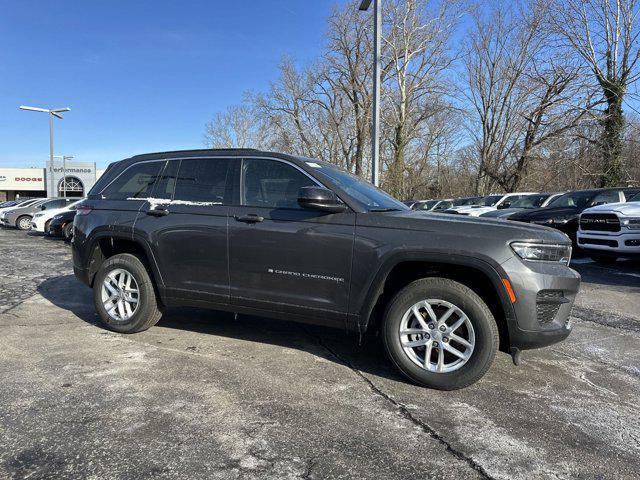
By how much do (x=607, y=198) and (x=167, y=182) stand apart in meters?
10.8

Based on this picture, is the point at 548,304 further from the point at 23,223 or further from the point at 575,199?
the point at 23,223

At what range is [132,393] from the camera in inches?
133

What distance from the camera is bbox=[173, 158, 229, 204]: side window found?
14.6 ft

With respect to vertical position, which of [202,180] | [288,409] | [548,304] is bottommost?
[288,409]

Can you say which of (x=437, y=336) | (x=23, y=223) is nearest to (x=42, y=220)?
(x=23, y=223)

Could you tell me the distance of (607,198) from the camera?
11.3 metres

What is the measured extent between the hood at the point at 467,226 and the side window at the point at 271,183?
697 mm

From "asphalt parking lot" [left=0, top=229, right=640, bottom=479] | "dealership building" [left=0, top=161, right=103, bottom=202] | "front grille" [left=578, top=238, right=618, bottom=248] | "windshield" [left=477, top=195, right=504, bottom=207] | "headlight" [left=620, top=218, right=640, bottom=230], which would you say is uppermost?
"dealership building" [left=0, top=161, right=103, bottom=202]

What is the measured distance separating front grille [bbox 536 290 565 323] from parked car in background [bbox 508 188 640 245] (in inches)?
338

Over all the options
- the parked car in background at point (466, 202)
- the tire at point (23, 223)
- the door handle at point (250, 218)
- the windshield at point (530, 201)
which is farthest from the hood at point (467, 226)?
the tire at point (23, 223)

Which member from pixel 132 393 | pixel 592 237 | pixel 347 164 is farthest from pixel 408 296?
pixel 347 164

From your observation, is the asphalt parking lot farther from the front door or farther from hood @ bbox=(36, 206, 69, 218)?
hood @ bbox=(36, 206, 69, 218)

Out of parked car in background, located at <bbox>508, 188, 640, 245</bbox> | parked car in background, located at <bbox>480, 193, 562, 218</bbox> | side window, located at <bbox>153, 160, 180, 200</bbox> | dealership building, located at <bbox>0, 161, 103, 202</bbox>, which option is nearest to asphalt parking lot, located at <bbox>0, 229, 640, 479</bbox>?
side window, located at <bbox>153, 160, 180, 200</bbox>

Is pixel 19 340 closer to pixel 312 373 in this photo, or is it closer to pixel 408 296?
pixel 312 373
